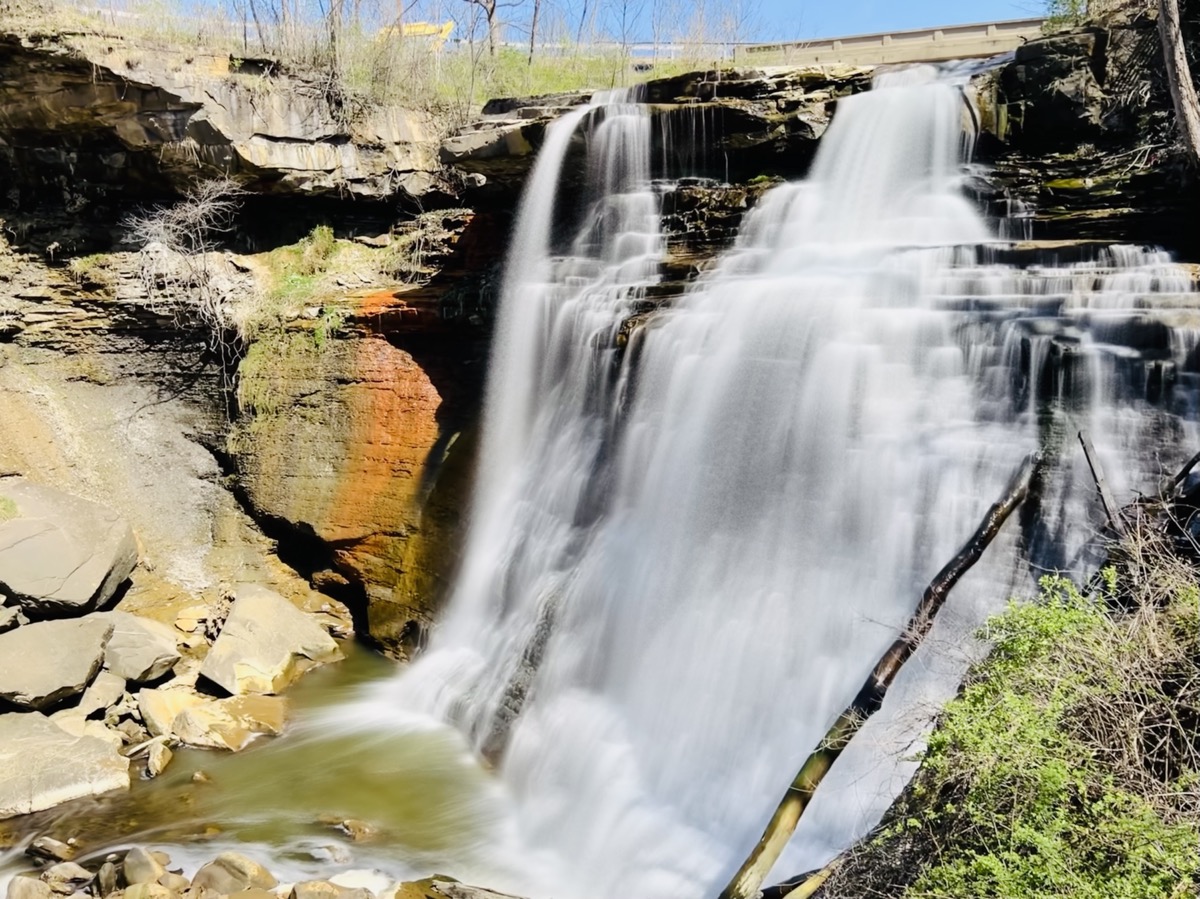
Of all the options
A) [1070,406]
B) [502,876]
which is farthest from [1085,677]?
[502,876]

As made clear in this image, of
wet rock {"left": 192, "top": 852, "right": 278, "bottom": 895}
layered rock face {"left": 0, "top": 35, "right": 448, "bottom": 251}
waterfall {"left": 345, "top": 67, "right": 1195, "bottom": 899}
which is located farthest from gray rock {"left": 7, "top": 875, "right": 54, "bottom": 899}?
layered rock face {"left": 0, "top": 35, "right": 448, "bottom": 251}

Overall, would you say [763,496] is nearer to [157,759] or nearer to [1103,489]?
[1103,489]

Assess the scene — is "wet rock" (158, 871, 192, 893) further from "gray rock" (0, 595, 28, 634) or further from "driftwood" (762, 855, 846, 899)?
"gray rock" (0, 595, 28, 634)

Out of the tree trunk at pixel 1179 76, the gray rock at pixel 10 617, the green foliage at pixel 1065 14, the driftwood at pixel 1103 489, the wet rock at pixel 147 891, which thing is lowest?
the wet rock at pixel 147 891

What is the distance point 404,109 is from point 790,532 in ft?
29.4

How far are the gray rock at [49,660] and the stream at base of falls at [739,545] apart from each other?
55.9 inches

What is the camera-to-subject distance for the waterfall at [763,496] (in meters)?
5.21

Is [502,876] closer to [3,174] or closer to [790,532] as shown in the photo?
[790,532]

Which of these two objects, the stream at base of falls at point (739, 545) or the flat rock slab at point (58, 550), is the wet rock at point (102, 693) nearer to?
the flat rock slab at point (58, 550)

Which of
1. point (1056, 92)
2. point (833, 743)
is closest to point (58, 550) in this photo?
point (833, 743)

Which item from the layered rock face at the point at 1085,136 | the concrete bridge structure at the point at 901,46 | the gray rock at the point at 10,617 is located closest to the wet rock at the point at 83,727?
the gray rock at the point at 10,617

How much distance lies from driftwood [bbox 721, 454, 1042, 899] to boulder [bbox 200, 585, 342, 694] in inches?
212

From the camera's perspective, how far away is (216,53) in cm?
1037

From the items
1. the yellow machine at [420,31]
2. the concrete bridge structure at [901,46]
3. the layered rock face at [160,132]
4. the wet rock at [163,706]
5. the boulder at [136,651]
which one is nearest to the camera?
the wet rock at [163,706]
